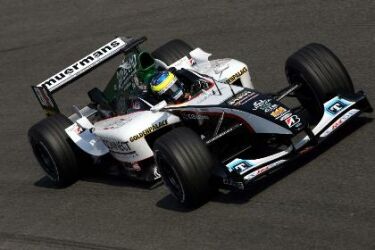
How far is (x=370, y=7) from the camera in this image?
557 inches

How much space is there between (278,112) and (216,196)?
1.13 m

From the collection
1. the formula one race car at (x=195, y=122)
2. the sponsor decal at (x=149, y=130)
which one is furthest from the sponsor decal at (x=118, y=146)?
the sponsor decal at (x=149, y=130)

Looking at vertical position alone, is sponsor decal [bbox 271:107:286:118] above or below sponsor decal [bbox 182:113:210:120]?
above

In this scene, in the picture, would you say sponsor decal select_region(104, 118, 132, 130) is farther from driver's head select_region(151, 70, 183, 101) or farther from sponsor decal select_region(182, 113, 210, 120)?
sponsor decal select_region(182, 113, 210, 120)

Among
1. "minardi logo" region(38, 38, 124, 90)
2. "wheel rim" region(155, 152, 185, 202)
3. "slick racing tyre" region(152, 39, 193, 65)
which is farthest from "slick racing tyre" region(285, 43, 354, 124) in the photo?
"minardi logo" region(38, 38, 124, 90)

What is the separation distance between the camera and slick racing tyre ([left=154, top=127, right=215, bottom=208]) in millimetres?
8883

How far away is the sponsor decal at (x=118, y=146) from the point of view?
32.8ft

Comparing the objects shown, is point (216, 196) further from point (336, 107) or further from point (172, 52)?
point (172, 52)

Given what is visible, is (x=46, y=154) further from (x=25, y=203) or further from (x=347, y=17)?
(x=347, y=17)

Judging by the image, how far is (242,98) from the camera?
31.2ft

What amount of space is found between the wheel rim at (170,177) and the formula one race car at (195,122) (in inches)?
0.4

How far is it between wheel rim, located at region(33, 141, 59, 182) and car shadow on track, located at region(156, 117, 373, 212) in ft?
6.69

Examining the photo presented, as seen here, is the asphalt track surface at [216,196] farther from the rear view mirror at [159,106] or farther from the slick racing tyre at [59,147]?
the rear view mirror at [159,106]

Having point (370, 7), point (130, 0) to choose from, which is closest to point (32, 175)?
point (370, 7)
